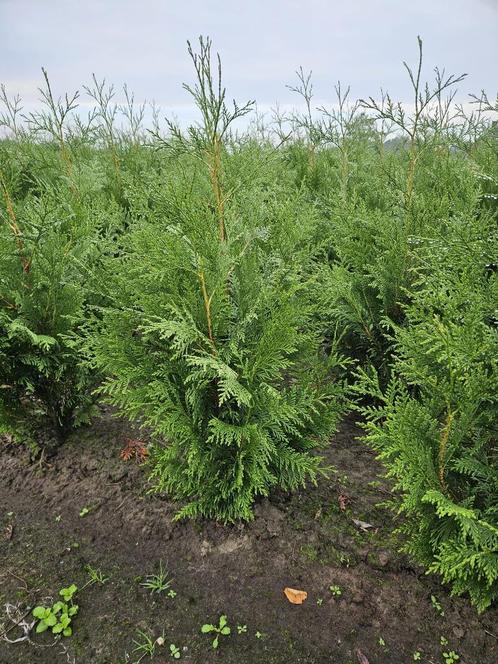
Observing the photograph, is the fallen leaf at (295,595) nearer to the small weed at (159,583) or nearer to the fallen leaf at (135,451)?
the small weed at (159,583)

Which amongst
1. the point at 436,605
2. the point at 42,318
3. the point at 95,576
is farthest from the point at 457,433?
the point at 42,318

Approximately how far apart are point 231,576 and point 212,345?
4.50ft

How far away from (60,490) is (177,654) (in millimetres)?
1514

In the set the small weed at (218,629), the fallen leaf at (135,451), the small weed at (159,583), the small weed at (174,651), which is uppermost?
the fallen leaf at (135,451)

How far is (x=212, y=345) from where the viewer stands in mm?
2197

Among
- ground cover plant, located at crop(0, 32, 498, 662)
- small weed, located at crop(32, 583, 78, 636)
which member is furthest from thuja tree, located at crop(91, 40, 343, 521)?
small weed, located at crop(32, 583, 78, 636)

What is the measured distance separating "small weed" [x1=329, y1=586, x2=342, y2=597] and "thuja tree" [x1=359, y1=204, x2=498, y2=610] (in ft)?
1.52

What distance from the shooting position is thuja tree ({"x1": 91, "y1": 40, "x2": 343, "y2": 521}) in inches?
85.6

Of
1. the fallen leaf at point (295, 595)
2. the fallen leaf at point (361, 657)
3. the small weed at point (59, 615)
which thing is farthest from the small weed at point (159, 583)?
the fallen leaf at point (361, 657)

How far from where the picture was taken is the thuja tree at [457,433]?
1800mm

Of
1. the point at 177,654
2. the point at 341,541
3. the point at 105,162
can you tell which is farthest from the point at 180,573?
the point at 105,162

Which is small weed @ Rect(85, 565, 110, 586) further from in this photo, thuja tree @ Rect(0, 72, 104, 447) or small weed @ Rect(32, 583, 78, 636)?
thuja tree @ Rect(0, 72, 104, 447)

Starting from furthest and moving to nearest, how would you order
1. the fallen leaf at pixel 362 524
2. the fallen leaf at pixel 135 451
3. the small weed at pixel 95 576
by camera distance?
the fallen leaf at pixel 135 451
the fallen leaf at pixel 362 524
the small weed at pixel 95 576

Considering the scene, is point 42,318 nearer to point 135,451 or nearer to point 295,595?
point 135,451
